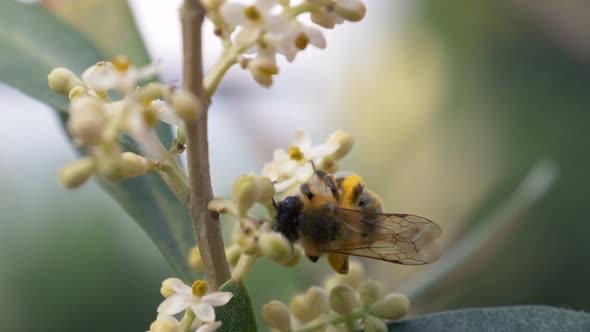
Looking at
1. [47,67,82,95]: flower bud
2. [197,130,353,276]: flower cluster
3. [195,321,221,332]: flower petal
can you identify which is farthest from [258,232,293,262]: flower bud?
[47,67,82,95]: flower bud

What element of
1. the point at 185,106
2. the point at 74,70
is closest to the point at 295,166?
the point at 185,106

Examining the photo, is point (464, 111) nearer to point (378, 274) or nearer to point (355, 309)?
point (378, 274)

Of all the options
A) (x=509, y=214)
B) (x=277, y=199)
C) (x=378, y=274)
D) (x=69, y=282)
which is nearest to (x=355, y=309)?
(x=277, y=199)

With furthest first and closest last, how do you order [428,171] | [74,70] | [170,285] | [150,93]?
1. [428,171]
2. [74,70]
3. [170,285]
4. [150,93]

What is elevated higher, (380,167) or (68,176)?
(68,176)

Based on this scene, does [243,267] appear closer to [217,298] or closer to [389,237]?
[217,298]

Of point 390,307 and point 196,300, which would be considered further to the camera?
point 390,307
